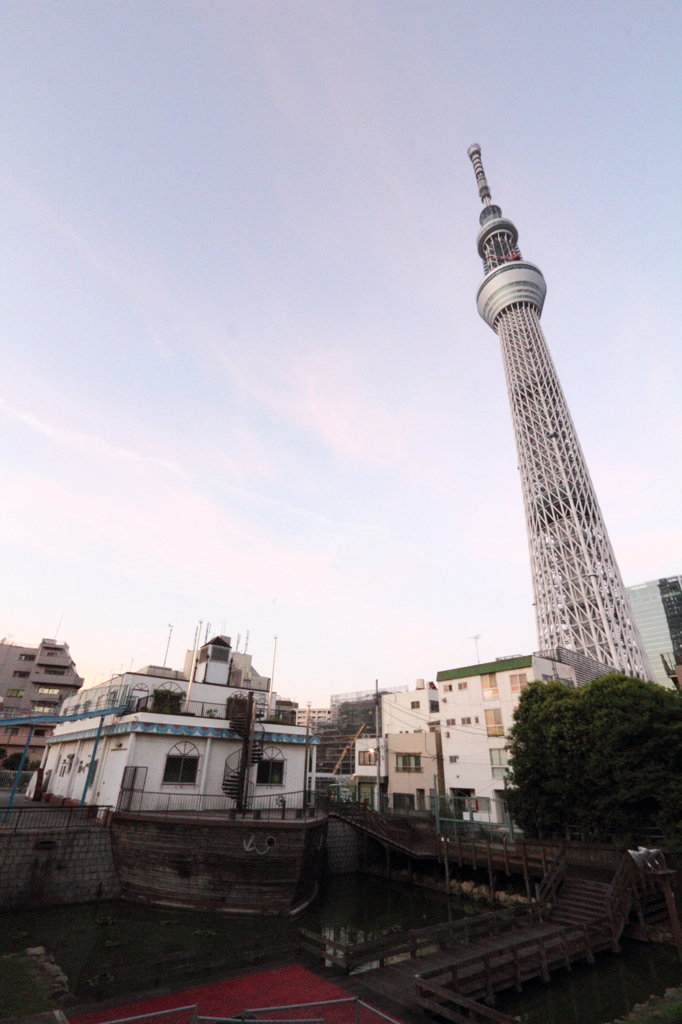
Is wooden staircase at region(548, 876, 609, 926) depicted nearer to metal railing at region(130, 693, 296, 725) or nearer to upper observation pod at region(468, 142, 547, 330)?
metal railing at region(130, 693, 296, 725)

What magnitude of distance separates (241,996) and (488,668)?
3104 centimetres

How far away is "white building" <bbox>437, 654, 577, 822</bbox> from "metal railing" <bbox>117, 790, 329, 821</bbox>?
16.5m

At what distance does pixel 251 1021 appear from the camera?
806 centimetres

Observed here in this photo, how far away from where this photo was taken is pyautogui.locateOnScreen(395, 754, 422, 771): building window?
41375 millimetres

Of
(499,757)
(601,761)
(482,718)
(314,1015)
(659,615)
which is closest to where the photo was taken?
(314,1015)

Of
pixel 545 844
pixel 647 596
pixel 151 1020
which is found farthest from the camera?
pixel 647 596

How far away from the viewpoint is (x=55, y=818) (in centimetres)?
2236

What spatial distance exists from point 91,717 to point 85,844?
340 inches

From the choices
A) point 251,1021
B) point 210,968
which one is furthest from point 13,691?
point 251,1021

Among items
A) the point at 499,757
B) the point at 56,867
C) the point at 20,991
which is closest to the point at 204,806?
the point at 56,867

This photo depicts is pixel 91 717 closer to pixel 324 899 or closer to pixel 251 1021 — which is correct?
pixel 324 899

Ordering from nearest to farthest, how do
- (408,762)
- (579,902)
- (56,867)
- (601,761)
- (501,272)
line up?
(579,902) < (56,867) < (601,761) < (408,762) < (501,272)

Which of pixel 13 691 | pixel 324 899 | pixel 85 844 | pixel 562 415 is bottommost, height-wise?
pixel 324 899

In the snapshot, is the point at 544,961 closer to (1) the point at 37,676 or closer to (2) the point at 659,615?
(1) the point at 37,676
